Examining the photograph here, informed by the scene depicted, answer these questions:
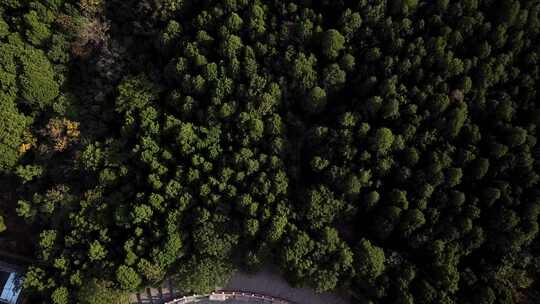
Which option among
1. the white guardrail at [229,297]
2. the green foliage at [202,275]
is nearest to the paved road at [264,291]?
the white guardrail at [229,297]

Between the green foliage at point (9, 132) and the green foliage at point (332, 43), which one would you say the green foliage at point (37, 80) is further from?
the green foliage at point (332, 43)

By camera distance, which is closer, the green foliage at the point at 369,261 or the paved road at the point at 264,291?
the green foliage at the point at 369,261

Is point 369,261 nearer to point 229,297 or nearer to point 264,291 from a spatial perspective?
Result: point 264,291

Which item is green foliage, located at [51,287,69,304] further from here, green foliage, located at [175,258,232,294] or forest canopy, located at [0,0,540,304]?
green foliage, located at [175,258,232,294]

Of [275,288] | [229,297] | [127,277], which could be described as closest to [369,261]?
[275,288]

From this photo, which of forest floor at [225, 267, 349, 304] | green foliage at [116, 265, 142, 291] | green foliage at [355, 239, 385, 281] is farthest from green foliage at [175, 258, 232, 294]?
green foliage at [355, 239, 385, 281]

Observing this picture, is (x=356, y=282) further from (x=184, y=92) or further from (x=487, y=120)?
(x=184, y=92)
